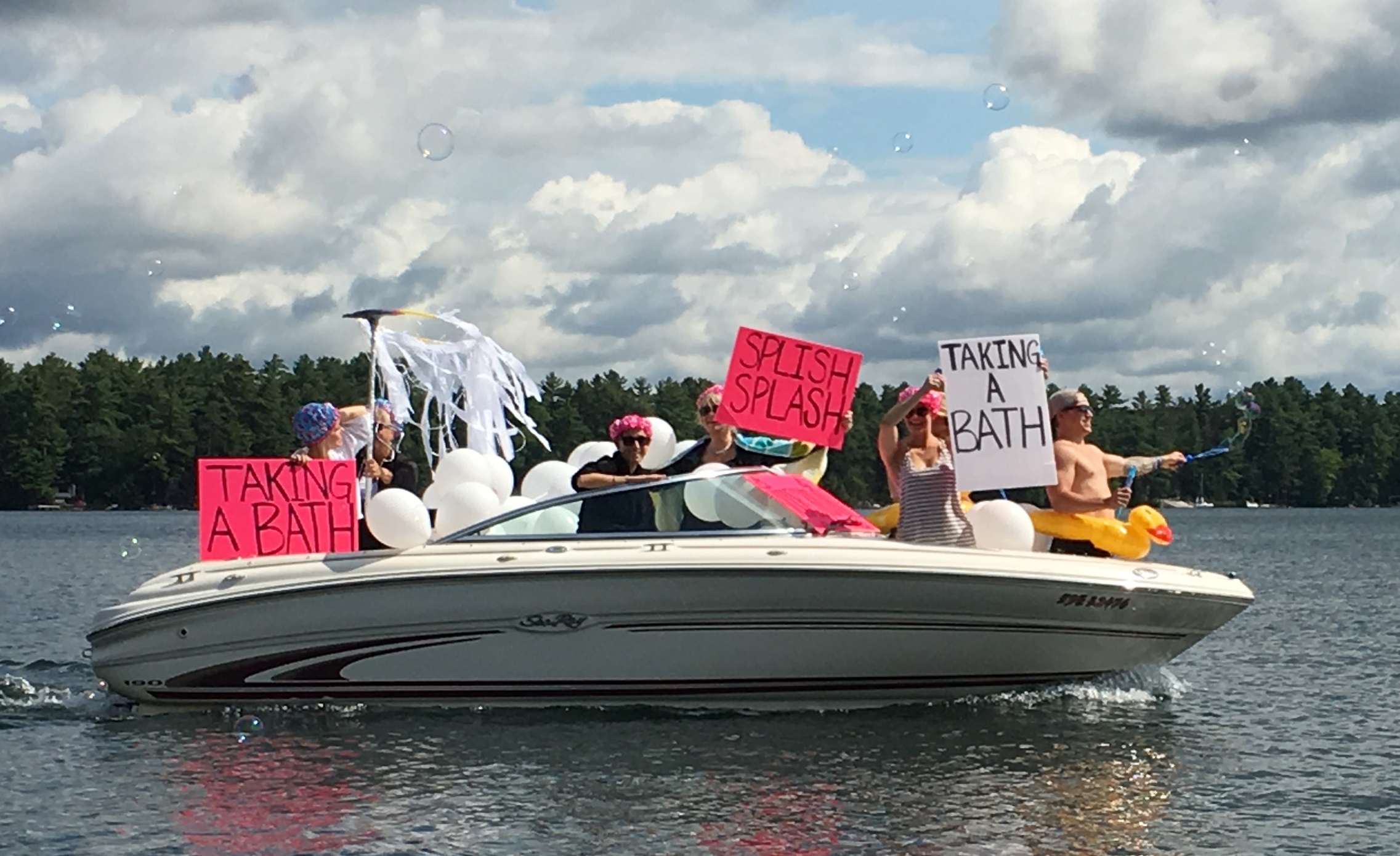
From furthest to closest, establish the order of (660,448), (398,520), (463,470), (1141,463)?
1. (660,448)
2. (463,470)
3. (1141,463)
4. (398,520)

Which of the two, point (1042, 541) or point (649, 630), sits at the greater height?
point (1042, 541)

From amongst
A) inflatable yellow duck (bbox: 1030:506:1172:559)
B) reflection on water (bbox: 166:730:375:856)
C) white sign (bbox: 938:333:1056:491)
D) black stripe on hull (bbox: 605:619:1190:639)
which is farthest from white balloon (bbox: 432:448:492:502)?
inflatable yellow duck (bbox: 1030:506:1172:559)

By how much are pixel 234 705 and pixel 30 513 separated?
92.4 meters

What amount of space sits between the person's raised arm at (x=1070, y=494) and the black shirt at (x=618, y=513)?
8.10ft

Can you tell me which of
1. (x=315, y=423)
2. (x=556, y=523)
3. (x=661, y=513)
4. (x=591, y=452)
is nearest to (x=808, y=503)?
(x=661, y=513)

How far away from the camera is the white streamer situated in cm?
1216

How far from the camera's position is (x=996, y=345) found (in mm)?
10562

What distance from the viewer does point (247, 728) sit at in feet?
34.4

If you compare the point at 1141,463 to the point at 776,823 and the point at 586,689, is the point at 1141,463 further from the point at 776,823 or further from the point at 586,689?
the point at 776,823

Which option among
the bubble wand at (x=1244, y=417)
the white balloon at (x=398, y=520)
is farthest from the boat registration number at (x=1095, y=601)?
Result: the white balloon at (x=398, y=520)

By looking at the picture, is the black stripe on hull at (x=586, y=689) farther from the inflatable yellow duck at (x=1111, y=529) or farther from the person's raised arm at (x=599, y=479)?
the person's raised arm at (x=599, y=479)

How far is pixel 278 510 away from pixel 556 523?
165 cm

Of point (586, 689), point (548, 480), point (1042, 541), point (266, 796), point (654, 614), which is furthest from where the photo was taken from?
point (548, 480)

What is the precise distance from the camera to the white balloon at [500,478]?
11867 mm
